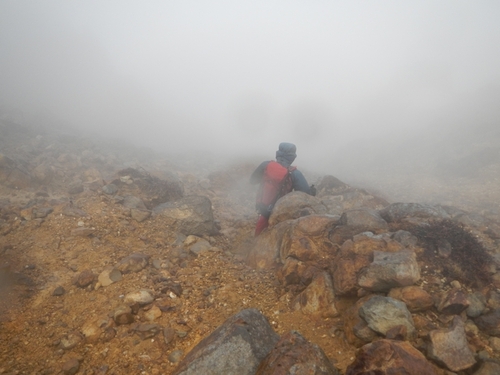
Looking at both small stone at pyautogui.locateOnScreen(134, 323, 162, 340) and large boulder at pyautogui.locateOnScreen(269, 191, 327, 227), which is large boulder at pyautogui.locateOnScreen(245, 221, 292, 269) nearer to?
large boulder at pyautogui.locateOnScreen(269, 191, 327, 227)

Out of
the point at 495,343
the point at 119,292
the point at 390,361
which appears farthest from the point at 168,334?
the point at 495,343

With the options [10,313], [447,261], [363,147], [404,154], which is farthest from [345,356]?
[363,147]

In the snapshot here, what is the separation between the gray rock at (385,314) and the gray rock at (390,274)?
370 mm

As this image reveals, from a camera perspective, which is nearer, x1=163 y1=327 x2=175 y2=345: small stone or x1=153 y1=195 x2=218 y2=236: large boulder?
x1=163 y1=327 x2=175 y2=345: small stone

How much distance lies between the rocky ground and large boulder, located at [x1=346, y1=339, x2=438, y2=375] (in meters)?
0.57

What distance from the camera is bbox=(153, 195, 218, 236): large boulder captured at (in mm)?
6910

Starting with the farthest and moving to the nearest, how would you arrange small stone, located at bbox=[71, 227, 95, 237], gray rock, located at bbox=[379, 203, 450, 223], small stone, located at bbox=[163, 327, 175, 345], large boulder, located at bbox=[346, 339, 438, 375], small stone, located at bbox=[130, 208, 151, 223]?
small stone, located at bbox=[130, 208, 151, 223] → small stone, located at bbox=[71, 227, 95, 237] → gray rock, located at bbox=[379, 203, 450, 223] → small stone, located at bbox=[163, 327, 175, 345] → large boulder, located at bbox=[346, 339, 438, 375]

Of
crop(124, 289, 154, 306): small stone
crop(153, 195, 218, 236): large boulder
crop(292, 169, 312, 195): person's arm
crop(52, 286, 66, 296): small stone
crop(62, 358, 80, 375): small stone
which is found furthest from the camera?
crop(292, 169, 312, 195): person's arm

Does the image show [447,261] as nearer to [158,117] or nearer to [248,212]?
[248,212]

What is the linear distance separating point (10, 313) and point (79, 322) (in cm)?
112

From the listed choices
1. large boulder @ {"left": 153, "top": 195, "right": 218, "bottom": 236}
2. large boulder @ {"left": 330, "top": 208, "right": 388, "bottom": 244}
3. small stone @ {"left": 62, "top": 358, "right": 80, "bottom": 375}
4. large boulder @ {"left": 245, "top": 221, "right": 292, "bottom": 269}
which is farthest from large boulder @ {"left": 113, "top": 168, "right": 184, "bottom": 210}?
large boulder @ {"left": 330, "top": 208, "right": 388, "bottom": 244}

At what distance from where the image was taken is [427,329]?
3172 millimetres

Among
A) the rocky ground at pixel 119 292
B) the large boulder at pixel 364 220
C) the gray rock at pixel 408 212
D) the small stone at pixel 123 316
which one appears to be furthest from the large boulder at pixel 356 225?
the small stone at pixel 123 316

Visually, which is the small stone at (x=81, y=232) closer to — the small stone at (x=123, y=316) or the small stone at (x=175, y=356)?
the small stone at (x=123, y=316)
